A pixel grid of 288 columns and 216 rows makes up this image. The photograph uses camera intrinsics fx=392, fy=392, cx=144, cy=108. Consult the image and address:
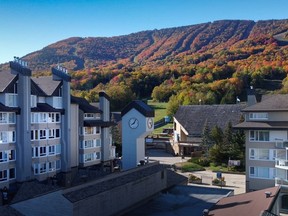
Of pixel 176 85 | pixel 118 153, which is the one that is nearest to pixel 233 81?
pixel 176 85

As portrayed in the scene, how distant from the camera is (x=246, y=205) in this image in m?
26.5

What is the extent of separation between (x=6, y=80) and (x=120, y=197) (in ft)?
49.2

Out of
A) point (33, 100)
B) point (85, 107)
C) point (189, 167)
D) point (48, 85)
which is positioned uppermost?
point (48, 85)

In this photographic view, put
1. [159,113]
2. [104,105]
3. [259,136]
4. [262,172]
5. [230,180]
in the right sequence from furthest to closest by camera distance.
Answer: [159,113]
[104,105]
[230,180]
[259,136]
[262,172]

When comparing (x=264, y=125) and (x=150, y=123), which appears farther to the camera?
(x=150, y=123)

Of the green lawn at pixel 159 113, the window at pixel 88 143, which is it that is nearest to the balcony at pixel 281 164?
the window at pixel 88 143

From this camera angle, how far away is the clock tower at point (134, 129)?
39281 millimetres

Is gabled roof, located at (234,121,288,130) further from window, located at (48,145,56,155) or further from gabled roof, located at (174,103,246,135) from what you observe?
gabled roof, located at (174,103,246,135)

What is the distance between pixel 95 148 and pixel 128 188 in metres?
17.0

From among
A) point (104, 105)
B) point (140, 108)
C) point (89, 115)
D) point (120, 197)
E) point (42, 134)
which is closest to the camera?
Result: point (120, 197)

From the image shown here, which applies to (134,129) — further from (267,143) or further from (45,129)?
(267,143)

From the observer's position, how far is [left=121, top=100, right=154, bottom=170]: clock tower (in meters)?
39.3

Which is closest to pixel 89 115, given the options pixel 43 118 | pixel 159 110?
pixel 43 118

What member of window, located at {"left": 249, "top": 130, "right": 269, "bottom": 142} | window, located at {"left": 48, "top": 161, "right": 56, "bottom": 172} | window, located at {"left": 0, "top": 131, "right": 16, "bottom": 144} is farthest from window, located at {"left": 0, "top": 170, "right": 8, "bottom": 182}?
window, located at {"left": 249, "top": 130, "right": 269, "bottom": 142}
